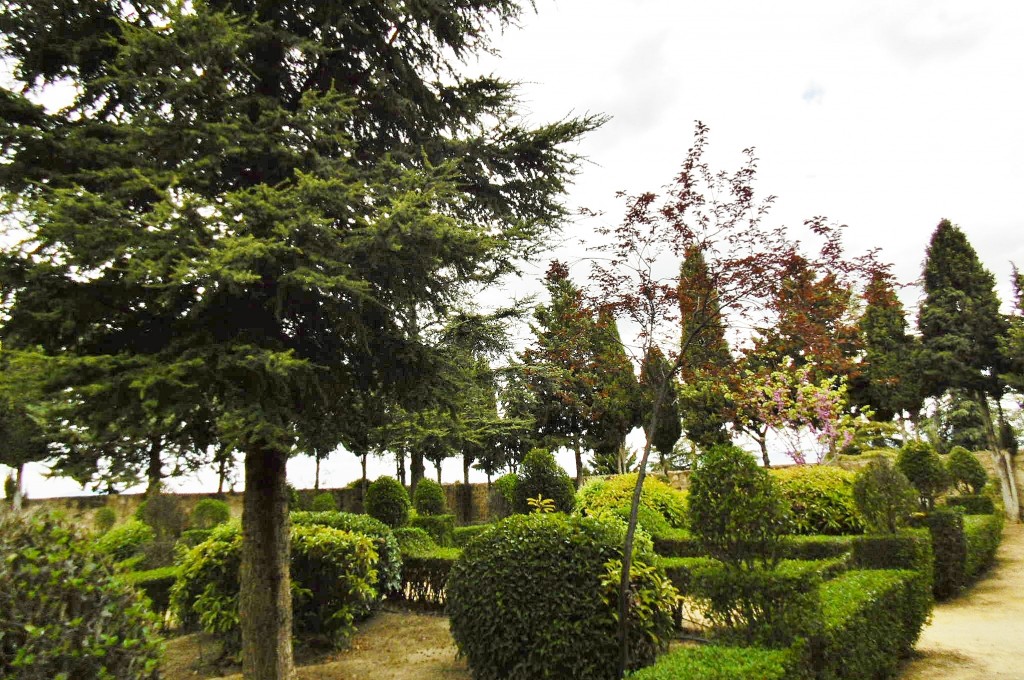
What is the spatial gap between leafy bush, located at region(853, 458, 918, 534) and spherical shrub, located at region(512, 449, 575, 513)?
6762mm

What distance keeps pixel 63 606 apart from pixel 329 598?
15.9 feet

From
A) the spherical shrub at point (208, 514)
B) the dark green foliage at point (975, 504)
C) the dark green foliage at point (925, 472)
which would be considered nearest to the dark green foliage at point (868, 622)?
the dark green foliage at point (925, 472)

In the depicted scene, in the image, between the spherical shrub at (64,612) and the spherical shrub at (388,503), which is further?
the spherical shrub at (388,503)

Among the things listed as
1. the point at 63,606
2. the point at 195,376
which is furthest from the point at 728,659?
the point at 195,376

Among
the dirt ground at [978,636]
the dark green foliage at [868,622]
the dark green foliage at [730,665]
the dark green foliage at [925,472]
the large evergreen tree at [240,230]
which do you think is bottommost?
the dirt ground at [978,636]

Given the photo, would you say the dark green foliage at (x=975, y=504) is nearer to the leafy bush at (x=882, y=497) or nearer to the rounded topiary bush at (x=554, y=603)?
the leafy bush at (x=882, y=497)

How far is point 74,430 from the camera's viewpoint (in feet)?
16.3

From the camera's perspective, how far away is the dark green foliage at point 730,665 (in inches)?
134

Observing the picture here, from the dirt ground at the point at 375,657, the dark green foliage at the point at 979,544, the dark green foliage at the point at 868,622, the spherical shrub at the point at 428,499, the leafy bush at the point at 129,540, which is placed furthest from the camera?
the spherical shrub at the point at 428,499

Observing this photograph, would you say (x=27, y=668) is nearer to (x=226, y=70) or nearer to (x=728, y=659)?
(x=728, y=659)

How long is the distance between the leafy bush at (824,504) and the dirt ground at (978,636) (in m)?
1.98

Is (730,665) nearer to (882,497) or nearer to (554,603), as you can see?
(554,603)

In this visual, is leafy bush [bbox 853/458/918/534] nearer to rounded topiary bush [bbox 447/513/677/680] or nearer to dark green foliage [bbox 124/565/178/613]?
rounded topiary bush [bbox 447/513/677/680]

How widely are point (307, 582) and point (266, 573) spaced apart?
4.51 feet
